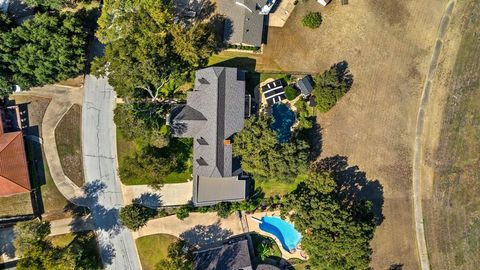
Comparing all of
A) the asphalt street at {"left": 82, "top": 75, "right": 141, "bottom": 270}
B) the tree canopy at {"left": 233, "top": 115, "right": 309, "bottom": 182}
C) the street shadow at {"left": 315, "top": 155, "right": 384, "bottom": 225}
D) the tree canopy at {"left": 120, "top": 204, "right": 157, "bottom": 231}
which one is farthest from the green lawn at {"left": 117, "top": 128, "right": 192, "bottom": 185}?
the street shadow at {"left": 315, "top": 155, "right": 384, "bottom": 225}

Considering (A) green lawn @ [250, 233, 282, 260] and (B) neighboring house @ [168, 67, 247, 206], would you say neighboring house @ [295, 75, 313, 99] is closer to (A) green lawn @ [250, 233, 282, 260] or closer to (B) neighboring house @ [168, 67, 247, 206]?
(B) neighboring house @ [168, 67, 247, 206]

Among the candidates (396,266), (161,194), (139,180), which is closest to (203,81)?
(139,180)

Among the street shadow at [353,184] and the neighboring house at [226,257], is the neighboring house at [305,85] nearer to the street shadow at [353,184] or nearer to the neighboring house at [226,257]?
the street shadow at [353,184]

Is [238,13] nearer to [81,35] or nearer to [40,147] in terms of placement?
[81,35]

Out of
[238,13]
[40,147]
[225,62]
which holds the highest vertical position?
[238,13]

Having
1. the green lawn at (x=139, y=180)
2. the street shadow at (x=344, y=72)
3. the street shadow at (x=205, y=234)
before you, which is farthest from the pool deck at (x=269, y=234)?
the street shadow at (x=344, y=72)

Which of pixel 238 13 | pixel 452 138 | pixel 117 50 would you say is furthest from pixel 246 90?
pixel 452 138

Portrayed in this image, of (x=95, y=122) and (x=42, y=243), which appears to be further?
(x=95, y=122)
